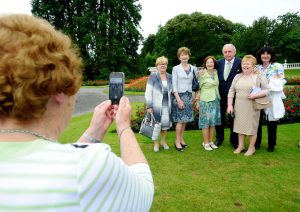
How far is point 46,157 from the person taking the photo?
114cm

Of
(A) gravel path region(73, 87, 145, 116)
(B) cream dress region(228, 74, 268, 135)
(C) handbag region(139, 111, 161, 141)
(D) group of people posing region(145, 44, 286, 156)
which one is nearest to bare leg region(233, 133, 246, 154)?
(D) group of people posing region(145, 44, 286, 156)

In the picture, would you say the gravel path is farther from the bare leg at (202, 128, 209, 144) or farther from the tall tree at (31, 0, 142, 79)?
the tall tree at (31, 0, 142, 79)

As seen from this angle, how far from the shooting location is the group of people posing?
276 inches

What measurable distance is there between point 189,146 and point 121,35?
113 feet

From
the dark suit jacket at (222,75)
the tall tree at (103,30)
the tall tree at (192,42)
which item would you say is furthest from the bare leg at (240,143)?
the tall tree at (192,42)

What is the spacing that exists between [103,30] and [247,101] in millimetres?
34904

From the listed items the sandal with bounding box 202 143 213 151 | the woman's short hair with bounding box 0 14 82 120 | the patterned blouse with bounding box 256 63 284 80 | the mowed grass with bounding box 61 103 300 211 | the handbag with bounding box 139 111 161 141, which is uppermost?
the patterned blouse with bounding box 256 63 284 80

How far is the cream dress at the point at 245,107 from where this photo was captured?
6992 mm

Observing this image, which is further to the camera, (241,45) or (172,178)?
(241,45)

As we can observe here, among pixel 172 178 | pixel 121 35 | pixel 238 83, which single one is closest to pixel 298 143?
pixel 238 83

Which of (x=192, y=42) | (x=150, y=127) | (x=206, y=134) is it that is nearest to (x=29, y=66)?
(x=150, y=127)

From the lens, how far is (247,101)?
277 inches

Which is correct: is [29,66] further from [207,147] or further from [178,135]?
Answer: [207,147]

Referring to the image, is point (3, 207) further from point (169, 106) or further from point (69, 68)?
point (169, 106)
